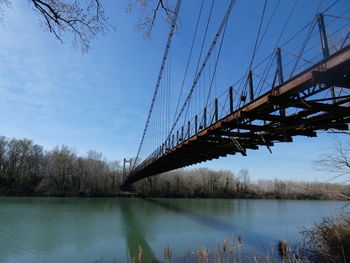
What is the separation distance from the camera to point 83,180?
1439 inches

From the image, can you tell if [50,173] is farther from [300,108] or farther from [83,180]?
[300,108]

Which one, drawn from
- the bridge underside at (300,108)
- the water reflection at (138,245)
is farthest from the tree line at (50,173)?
the bridge underside at (300,108)

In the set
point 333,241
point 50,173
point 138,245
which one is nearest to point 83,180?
point 50,173

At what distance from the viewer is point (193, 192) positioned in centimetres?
4066

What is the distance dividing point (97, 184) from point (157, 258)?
32.6 m

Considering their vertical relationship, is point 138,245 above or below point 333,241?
below

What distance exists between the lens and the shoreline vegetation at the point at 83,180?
33531mm

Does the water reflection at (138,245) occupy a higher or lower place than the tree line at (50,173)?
lower

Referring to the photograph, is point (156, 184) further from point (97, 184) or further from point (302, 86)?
point (302, 86)

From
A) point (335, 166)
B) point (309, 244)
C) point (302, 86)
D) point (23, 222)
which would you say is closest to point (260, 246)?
point (309, 244)

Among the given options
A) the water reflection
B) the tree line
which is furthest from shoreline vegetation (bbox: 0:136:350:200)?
the water reflection

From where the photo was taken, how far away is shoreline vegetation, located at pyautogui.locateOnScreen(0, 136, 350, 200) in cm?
3353

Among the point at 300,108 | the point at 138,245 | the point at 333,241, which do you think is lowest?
the point at 138,245

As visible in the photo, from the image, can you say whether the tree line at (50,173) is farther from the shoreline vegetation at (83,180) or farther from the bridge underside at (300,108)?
the bridge underside at (300,108)
